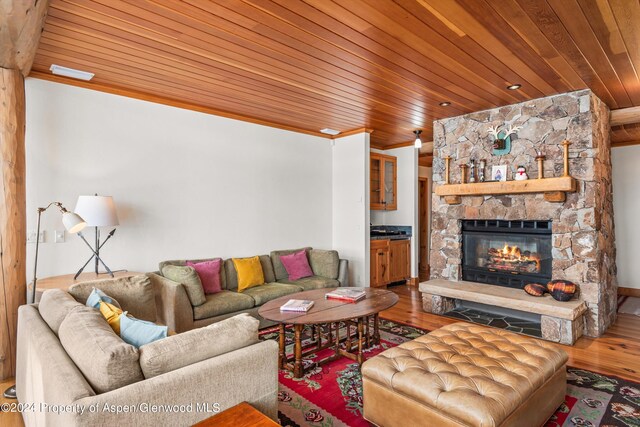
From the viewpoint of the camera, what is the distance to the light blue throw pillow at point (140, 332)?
5.51 ft

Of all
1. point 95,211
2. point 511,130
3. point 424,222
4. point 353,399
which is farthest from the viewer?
point 424,222

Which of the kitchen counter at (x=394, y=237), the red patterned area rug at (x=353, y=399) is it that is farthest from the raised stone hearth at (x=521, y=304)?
the kitchen counter at (x=394, y=237)

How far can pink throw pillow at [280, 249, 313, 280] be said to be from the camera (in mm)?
4773

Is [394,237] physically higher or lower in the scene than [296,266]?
higher

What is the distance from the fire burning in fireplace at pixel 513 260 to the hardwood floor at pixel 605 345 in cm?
89

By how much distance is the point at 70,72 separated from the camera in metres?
3.18

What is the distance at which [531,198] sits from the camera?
411 cm

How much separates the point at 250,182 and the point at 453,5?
327cm

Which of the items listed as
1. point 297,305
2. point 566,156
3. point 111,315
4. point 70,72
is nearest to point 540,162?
point 566,156

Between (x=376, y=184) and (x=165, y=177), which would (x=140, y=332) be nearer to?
(x=165, y=177)

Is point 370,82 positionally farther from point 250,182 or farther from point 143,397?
point 143,397

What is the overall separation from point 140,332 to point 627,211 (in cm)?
721

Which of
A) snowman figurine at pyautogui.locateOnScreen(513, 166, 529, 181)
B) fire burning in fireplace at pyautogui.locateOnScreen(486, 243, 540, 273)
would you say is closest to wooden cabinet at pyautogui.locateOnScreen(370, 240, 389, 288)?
fire burning in fireplace at pyautogui.locateOnScreen(486, 243, 540, 273)

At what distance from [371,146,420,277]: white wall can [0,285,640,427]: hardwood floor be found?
1.68 m
